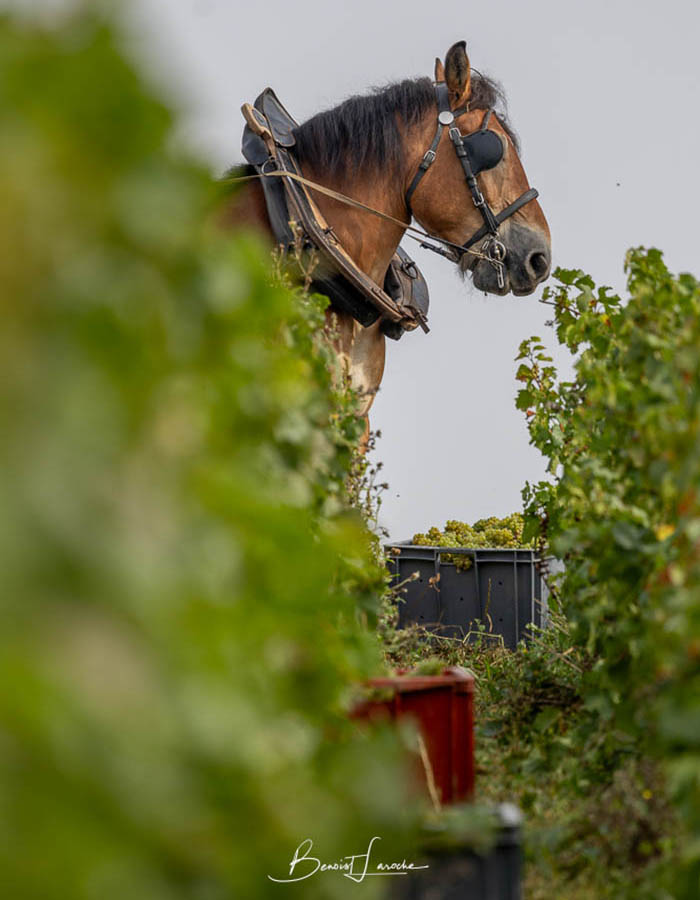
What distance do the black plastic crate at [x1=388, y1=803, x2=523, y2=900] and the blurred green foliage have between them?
740mm

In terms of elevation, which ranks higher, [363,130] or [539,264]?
[363,130]

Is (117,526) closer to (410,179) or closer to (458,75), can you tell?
(410,179)

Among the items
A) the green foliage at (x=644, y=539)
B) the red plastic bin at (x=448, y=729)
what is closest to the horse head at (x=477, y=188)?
the green foliage at (x=644, y=539)

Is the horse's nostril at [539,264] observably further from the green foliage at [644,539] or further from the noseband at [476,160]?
the green foliage at [644,539]

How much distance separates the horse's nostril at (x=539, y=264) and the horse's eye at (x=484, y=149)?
580 mm

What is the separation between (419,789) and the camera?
196 centimetres

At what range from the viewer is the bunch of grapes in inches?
237

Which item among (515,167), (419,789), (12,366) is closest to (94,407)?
(12,366)

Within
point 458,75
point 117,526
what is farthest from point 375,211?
point 117,526

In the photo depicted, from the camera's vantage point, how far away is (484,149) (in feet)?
17.2

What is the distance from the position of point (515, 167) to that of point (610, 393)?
12.0ft

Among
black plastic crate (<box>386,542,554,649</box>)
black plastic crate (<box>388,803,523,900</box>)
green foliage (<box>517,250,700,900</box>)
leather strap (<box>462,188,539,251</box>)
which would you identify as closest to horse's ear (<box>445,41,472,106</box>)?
leather strap (<box>462,188,539,251</box>)

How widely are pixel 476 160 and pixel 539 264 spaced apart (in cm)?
69

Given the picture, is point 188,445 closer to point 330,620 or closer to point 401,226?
point 330,620
